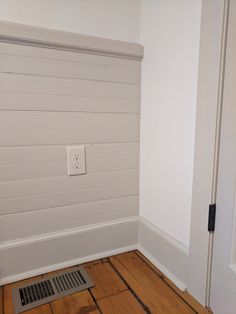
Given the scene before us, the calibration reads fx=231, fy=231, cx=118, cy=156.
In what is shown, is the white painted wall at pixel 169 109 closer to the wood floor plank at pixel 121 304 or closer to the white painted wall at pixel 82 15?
the white painted wall at pixel 82 15

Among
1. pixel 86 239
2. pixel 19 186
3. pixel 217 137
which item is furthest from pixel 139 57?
pixel 86 239

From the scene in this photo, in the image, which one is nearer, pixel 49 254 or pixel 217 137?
pixel 217 137

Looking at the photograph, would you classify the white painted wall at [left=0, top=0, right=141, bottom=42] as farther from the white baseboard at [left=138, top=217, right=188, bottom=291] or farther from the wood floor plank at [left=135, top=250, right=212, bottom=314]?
the wood floor plank at [left=135, top=250, right=212, bottom=314]

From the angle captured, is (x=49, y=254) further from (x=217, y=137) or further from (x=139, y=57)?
(x=139, y=57)

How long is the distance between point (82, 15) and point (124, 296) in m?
1.28

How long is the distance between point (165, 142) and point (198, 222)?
1.26 feet

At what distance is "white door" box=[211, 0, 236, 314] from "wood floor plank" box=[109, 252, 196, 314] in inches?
6.2

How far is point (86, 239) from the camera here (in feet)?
4.03

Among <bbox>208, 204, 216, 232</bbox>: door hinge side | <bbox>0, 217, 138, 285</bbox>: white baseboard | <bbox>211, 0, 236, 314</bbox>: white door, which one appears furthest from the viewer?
<bbox>0, 217, 138, 285</bbox>: white baseboard

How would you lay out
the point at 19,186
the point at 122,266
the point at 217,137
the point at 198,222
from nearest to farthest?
the point at 217,137
the point at 198,222
the point at 19,186
the point at 122,266

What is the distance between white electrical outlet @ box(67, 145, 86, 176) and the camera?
44.9 inches

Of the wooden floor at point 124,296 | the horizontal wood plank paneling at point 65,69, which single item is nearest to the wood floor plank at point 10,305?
the wooden floor at point 124,296

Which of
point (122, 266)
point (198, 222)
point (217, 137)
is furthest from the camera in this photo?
point (122, 266)

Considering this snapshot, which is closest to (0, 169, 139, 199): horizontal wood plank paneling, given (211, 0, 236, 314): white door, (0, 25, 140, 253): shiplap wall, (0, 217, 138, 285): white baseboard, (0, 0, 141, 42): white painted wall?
(0, 25, 140, 253): shiplap wall
